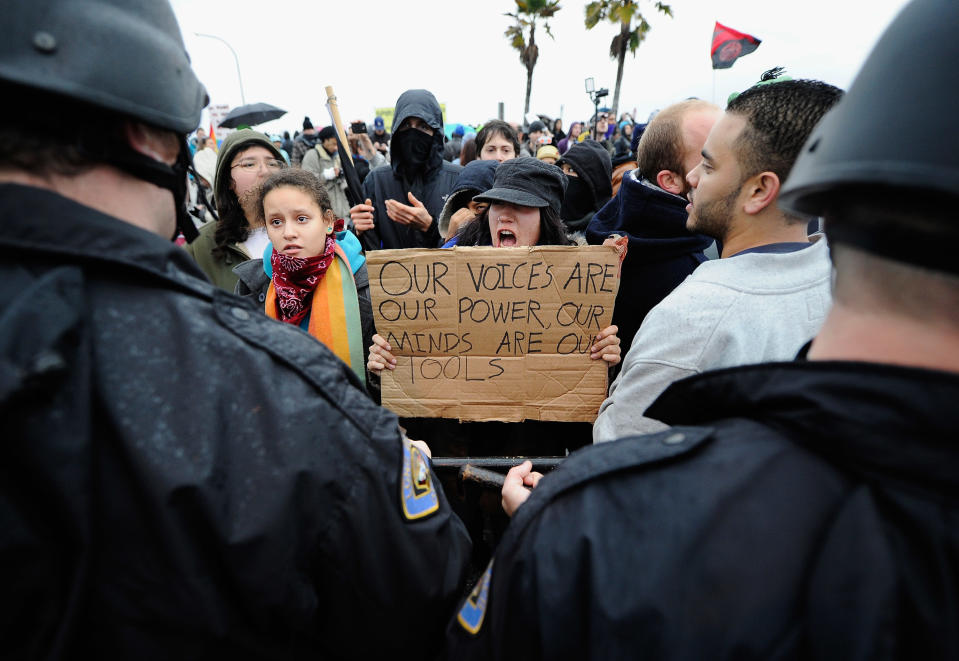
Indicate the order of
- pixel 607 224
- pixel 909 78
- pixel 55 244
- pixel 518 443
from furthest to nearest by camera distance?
pixel 607 224 → pixel 518 443 → pixel 55 244 → pixel 909 78

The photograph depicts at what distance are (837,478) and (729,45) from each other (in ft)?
24.9

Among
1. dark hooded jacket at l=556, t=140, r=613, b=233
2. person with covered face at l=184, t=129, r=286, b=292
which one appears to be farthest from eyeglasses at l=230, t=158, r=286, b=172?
dark hooded jacket at l=556, t=140, r=613, b=233

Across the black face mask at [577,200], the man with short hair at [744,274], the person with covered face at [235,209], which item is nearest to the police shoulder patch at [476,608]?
the man with short hair at [744,274]

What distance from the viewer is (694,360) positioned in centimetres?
143

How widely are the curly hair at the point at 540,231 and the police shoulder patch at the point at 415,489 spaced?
70.6 inches

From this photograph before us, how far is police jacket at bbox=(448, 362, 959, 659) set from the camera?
566mm

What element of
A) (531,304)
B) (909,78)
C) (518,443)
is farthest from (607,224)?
(909,78)

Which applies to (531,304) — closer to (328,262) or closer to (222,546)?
(328,262)

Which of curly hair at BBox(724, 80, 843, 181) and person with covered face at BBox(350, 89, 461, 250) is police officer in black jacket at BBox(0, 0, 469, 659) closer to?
curly hair at BBox(724, 80, 843, 181)

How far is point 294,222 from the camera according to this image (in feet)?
8.18

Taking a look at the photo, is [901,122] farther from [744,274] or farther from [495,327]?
[495,327]

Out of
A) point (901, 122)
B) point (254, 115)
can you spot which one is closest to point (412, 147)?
point (901, 122)

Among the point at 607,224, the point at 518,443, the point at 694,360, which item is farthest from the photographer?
the point at 607,224

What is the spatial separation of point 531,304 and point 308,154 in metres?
6.86
